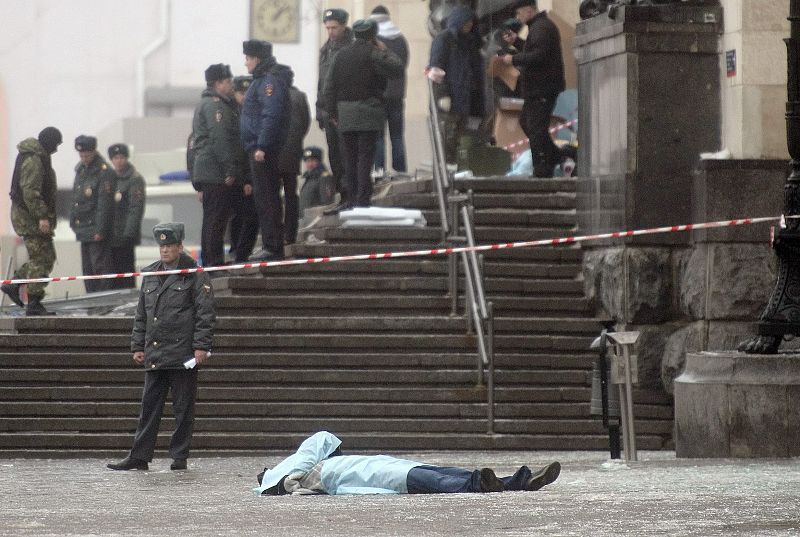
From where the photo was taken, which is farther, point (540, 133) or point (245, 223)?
point (540, 133)

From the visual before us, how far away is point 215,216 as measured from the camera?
18922 mm

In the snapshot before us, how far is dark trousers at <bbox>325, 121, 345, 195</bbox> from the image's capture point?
20.4 meters

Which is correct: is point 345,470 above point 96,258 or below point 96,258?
below

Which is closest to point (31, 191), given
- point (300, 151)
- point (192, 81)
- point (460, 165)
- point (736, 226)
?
point (300, 151)

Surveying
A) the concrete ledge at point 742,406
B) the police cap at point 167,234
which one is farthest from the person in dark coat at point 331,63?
the concrete ledge at point 742,406

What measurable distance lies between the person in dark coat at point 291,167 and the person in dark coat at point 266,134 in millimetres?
190

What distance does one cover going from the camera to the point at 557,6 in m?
27.8

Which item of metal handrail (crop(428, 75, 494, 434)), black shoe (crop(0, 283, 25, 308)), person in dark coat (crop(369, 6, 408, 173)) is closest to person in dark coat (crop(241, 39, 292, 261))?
person in dark coat (crop(369, 6, 408, 173))

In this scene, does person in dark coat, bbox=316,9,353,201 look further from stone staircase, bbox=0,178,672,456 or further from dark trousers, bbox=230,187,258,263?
stone staircase, bbox=0,178,672,456

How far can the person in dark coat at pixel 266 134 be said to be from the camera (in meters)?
18.5

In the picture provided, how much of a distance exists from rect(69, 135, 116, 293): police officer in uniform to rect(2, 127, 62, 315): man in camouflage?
2.17 meters

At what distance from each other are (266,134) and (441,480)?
7678 millimetres

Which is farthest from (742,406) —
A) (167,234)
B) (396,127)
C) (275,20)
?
(275,20)

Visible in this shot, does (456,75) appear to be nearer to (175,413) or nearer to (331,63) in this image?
(331,63)
